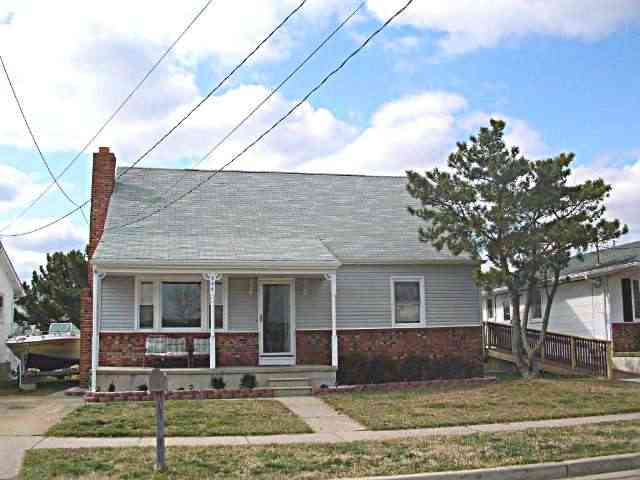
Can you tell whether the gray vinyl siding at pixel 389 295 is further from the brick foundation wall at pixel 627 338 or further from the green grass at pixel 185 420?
the green grass at pixel 185 420

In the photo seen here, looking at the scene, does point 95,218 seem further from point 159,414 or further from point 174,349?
point 159,414

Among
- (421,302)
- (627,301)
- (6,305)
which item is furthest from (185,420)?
(6,305)

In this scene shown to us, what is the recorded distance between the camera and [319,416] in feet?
45.5

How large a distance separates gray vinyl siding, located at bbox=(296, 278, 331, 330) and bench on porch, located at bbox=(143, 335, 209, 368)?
2.68m

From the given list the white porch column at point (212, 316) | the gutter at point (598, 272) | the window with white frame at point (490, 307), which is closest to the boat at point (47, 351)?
the white porch column at point (212, 316)

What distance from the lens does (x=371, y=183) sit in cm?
2470

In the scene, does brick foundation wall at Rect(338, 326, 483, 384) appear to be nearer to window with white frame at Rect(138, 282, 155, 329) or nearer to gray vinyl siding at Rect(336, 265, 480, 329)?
gray vinyl siding at Rect(336, 265, 480, 329)

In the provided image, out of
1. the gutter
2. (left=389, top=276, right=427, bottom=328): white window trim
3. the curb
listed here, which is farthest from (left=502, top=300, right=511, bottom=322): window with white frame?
the curb

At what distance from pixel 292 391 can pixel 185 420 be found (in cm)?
500

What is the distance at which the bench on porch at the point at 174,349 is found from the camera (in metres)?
18.5

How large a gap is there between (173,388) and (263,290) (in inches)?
146

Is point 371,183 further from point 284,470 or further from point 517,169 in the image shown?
point 284,470

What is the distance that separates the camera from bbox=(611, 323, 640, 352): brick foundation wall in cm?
2208

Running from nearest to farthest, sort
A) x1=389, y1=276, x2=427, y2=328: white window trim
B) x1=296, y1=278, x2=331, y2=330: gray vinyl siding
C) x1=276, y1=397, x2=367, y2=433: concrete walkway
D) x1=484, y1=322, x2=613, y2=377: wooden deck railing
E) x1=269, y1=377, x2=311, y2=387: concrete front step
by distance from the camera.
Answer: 1. x1=276, y1=397, x2=367, y2=433: concrete walkway
2. x1=269, y1=377, x2=311, y2=387: concrete front step
3. x1=296, y1=278, x2=331, y2=330: gray vinyl siding
4. x1=484, y1=322, x2=613, y2=377: wooden deck railing
5. x1=389, y1=276, x2=427, y2=328: white window trim
